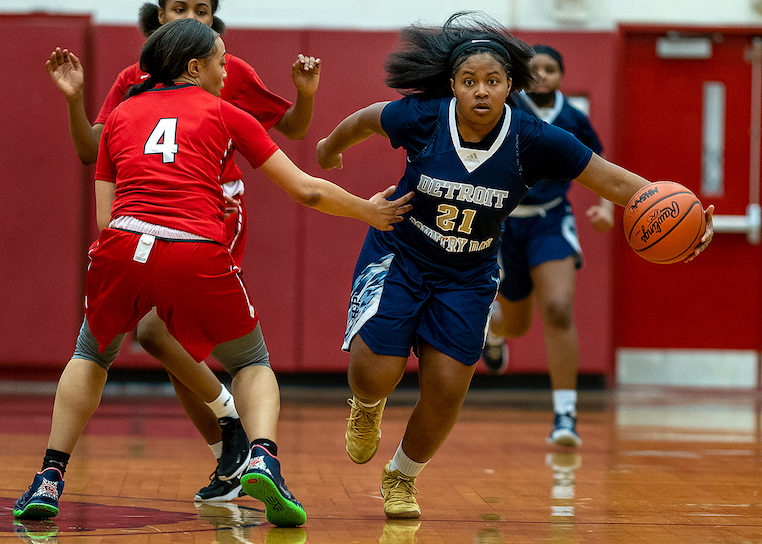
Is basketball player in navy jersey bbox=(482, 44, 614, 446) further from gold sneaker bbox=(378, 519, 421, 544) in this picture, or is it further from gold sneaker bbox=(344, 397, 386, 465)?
gold sneaker bbox=(378, 519, 421, 544)

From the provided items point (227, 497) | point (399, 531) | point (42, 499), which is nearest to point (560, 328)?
point (227, 497)

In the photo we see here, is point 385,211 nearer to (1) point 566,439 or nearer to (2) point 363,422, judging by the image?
(2) point 363,422

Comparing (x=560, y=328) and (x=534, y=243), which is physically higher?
(x=534, y=243)

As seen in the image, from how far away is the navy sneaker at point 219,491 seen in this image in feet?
10.8

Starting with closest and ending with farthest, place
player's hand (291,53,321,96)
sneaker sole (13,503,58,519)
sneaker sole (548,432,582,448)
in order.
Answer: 1. sneaker sole (13,503,58,519)
2. player's hand (291,53,321,96)
3. sneaker sole (548,432,582,448)

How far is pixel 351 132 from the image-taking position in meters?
3.37

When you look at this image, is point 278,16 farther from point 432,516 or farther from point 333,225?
point 432,516

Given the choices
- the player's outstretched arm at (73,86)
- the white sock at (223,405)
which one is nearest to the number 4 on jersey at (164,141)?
the player's outstretched arm at (73,86)

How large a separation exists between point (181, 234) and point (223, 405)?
0.82 meters

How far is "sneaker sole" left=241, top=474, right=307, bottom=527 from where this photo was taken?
106 inches

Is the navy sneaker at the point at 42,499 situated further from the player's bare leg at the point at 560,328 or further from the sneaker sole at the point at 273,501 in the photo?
the player's bare leg at the point at 560,328

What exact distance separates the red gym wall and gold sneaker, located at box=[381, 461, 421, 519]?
4403 mm

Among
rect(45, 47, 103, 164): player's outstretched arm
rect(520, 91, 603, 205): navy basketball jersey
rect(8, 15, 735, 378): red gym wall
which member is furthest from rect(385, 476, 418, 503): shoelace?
rect(8, 15, 735, 378): red gym wall

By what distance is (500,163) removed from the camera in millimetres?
3080
